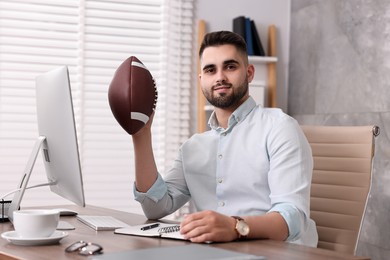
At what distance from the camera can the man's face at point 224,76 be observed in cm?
Answer: 205

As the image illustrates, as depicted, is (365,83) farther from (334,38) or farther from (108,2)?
(108,2)

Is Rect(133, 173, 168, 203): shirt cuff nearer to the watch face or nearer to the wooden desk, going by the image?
the wooden desk

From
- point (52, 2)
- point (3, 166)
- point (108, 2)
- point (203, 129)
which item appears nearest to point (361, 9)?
point (203, 129)

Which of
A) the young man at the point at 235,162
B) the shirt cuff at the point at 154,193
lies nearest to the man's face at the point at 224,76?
the young man at the point at 235,162

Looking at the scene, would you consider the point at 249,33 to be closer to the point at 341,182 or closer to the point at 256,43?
the point at 256,43

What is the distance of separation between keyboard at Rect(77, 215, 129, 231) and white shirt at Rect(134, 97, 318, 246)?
5.0 inches

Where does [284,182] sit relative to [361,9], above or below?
below

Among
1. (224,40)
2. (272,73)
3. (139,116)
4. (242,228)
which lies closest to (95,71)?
(272,73)

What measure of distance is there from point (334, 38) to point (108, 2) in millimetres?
1241

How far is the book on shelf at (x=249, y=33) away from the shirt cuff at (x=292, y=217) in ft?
6.32

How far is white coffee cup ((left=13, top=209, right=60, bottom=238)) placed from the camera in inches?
55.5

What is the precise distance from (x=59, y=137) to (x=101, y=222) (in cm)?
28

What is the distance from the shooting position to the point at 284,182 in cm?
178

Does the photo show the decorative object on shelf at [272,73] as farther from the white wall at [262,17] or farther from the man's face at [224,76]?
the man's face at [224,76]
